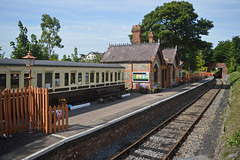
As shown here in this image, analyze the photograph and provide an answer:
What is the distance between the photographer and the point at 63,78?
1238 cm

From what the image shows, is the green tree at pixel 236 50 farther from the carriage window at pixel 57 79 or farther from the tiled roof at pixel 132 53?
the carriage window at pixel 57 79

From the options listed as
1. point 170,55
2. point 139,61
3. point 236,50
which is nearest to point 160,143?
point 139,61

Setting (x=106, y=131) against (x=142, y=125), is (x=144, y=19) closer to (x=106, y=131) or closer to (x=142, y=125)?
(x=142, y=125)

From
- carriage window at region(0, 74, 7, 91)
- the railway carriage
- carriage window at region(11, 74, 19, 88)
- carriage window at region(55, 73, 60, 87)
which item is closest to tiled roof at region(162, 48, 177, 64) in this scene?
the railway carriage

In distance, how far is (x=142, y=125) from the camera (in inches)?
457

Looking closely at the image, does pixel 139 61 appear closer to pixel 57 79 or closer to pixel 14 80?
pixel 57 79

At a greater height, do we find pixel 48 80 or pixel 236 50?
pixel 236 50

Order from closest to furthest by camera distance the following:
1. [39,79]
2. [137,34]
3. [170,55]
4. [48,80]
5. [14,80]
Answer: [14,80], [39,79], [48,80], [137,34], [170,55]

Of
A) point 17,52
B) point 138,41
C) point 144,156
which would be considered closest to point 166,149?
point 144,156

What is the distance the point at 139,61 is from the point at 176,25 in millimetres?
22718

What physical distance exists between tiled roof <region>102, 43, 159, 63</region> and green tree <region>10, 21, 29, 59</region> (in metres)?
9.37

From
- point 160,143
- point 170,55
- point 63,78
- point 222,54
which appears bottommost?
point 160,143

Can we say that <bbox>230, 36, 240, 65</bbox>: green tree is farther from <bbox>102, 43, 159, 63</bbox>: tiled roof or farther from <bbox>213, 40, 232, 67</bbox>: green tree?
<bbox>102, 43, 159, 63</bbox>: tiled roof

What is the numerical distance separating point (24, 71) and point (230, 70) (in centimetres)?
7088
